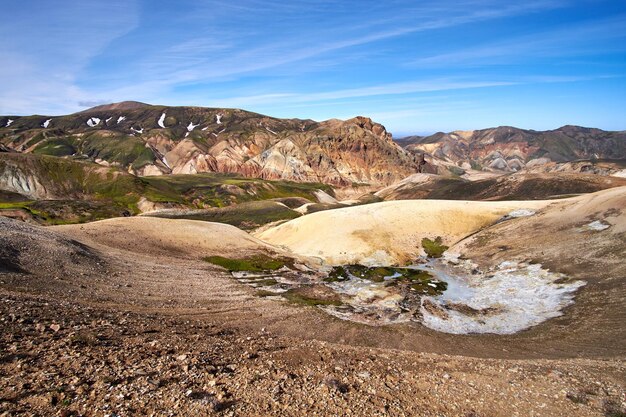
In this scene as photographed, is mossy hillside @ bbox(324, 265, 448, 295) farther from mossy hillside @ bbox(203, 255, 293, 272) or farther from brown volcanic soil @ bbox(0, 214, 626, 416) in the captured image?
brown volcanic soil @ bbox(0, 214, 626, 416)

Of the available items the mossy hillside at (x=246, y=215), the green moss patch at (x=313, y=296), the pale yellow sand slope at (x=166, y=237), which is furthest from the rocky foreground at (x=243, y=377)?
the mossy hillside at (x=246, y=215)

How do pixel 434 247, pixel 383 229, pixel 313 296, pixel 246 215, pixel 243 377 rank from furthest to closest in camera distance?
1. pixel 246 215
2. pixel 383 229
3. pixel 434 247
4. pixel 313 296
5. pixel 243 377

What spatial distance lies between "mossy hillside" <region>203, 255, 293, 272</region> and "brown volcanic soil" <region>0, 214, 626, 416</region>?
26.1 m

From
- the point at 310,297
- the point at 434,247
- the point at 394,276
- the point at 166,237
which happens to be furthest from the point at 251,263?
the point at 434,247

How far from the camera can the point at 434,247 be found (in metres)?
83.0

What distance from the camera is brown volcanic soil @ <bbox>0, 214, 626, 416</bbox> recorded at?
15.9m

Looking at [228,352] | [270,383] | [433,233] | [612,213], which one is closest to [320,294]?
[228,352]

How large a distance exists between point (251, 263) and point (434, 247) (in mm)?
41067

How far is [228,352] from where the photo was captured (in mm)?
21938

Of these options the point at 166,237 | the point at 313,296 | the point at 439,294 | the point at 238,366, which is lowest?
the point at 439,294

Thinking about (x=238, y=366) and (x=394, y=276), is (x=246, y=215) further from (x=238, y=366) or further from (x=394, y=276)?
(x=238, y=366)

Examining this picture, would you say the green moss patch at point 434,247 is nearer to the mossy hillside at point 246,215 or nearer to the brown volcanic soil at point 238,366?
the brown volcanic soil at point 238,366

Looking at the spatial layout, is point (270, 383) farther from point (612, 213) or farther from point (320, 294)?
point (612, 213)

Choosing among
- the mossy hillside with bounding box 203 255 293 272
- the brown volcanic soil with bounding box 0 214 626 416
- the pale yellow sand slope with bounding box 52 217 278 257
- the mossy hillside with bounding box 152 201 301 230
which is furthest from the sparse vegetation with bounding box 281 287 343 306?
the mossy hillside with bounding box 152 201 301 230
